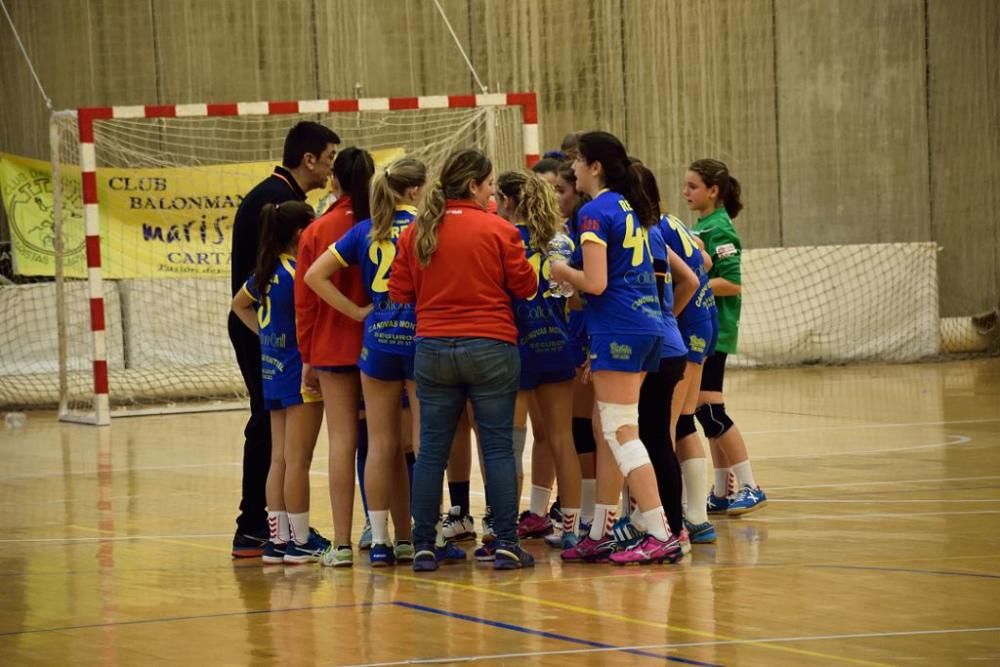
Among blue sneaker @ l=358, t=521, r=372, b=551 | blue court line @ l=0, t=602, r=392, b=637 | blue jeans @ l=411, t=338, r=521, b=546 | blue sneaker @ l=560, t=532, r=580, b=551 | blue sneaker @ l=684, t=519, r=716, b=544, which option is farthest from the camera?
blue sneaker @ l=358, t=521, r=372, b=551

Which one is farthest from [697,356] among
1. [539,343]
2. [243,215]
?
[243,215]

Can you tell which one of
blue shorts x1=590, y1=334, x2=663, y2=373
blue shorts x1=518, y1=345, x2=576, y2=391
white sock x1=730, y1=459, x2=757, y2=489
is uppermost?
blue shorts x1=590, y1=334, x2=663, y2=373

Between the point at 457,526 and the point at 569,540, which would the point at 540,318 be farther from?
the point at 457,526

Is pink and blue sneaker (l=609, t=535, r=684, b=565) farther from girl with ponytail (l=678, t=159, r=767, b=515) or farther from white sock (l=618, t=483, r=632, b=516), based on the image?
girl with ponytail (l=678, t=159, r=767, b=515)

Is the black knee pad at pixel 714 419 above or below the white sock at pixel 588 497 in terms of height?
above

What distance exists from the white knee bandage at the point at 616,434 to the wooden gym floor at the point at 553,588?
1.36ft

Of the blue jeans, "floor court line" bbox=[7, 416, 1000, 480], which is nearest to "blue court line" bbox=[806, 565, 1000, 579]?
the blue jeans

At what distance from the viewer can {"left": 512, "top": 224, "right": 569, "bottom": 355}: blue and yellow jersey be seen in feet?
20.0

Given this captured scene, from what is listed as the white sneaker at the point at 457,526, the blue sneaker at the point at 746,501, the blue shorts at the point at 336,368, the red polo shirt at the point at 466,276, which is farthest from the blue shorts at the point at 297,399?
the blue sneaker at the point at 746,501

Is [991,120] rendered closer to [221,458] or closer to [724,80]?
[724,80]

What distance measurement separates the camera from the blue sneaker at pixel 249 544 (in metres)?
6.36

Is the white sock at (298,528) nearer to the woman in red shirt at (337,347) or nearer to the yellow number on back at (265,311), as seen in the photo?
the woman in red shirt at (337,347)

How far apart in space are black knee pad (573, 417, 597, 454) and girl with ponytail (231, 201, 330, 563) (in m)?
1.17

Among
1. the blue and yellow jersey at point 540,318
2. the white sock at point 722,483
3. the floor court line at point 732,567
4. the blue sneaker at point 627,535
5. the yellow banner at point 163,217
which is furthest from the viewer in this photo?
the yellow banner at point 163,217
